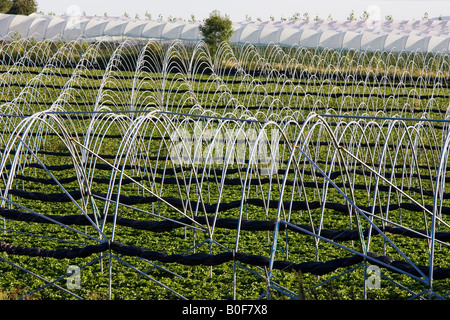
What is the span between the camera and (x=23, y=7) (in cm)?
4409

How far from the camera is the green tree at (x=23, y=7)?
44.1m

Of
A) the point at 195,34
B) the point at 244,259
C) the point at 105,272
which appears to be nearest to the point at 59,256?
the point at 105,272

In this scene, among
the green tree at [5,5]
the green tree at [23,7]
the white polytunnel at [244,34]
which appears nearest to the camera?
the white polytunnel at [244,34]

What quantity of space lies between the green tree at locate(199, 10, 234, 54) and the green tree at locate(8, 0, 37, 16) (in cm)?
2022

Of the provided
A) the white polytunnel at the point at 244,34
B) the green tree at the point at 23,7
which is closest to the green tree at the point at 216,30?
the white polytunnel at the point at 244,34

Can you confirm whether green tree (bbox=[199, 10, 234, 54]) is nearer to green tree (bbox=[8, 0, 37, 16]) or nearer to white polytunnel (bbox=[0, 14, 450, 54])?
white polytunnel (bbox=[0, 14, 450, 54])

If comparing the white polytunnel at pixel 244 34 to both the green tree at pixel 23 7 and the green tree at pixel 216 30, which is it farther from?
the green tree at pixel 23 7

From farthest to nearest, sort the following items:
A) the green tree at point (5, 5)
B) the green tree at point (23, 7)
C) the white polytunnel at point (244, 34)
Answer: the green tree at point (5, 5)
the green tree at point (23, 7)
the white polytunnel at point (244, 34)

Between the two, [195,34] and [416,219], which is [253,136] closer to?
[416,219]

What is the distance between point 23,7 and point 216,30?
68.7 feet

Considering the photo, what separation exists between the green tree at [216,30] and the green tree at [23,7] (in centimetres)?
2022

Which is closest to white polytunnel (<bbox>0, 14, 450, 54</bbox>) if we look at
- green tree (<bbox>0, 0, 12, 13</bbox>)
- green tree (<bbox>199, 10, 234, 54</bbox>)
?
green tree (<bbox>199, 10, 234, 54</bbox>)

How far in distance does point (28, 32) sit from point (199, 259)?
30.6 meters

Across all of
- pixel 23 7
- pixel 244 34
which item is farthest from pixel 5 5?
pixel 244 34
